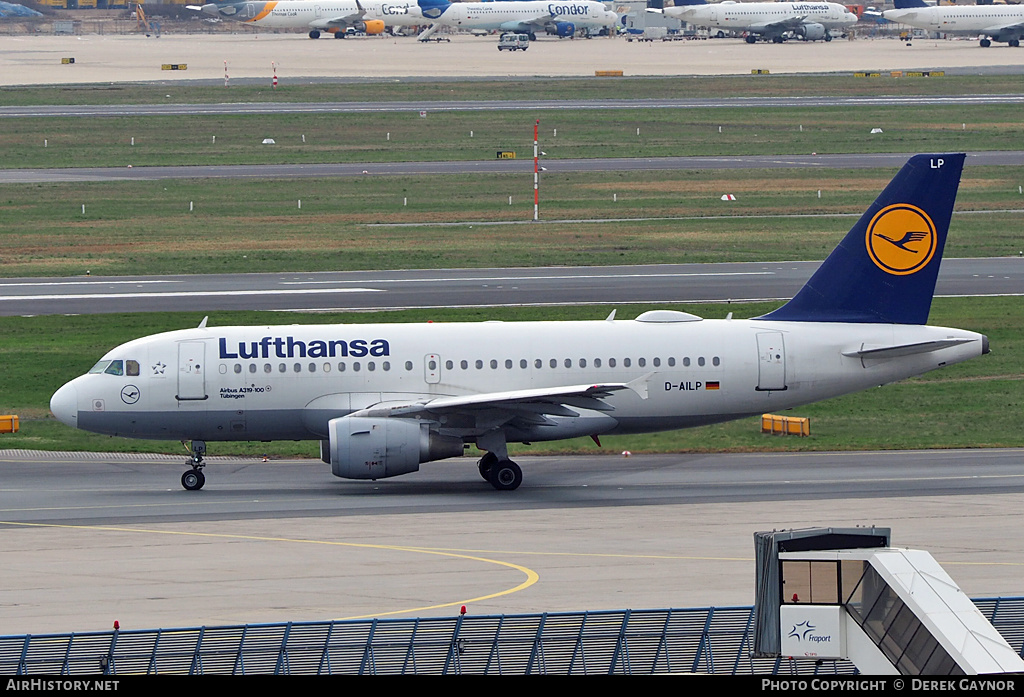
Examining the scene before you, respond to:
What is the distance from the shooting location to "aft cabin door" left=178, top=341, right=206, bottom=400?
138 feet

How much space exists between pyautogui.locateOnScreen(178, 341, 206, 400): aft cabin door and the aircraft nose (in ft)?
9.67

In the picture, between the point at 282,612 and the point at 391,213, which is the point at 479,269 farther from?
the point at 282,612

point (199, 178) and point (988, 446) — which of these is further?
point (199, 178)

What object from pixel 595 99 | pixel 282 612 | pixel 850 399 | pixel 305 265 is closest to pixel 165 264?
pixel 305 265

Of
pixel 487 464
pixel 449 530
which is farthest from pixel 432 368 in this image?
pixel 449 530

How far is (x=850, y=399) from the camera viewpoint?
169 feet

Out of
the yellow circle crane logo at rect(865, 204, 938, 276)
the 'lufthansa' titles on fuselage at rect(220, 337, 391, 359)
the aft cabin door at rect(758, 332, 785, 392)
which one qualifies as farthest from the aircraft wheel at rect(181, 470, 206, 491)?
the yellow circle crane logo at rect(865, 204, 938, 276)

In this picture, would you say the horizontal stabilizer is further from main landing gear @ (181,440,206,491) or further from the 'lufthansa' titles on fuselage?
main landing gear @ (181,440,206,491)

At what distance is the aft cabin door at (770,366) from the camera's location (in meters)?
42.3

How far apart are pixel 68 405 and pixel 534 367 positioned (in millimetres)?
12800

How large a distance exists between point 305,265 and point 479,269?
28.8 ft

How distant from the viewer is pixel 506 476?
41094 millimetres

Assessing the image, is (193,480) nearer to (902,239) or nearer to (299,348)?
(299,348)

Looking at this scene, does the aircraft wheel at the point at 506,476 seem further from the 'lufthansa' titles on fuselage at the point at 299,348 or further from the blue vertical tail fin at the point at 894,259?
the blue vertical tail fin at the point at 894,259
